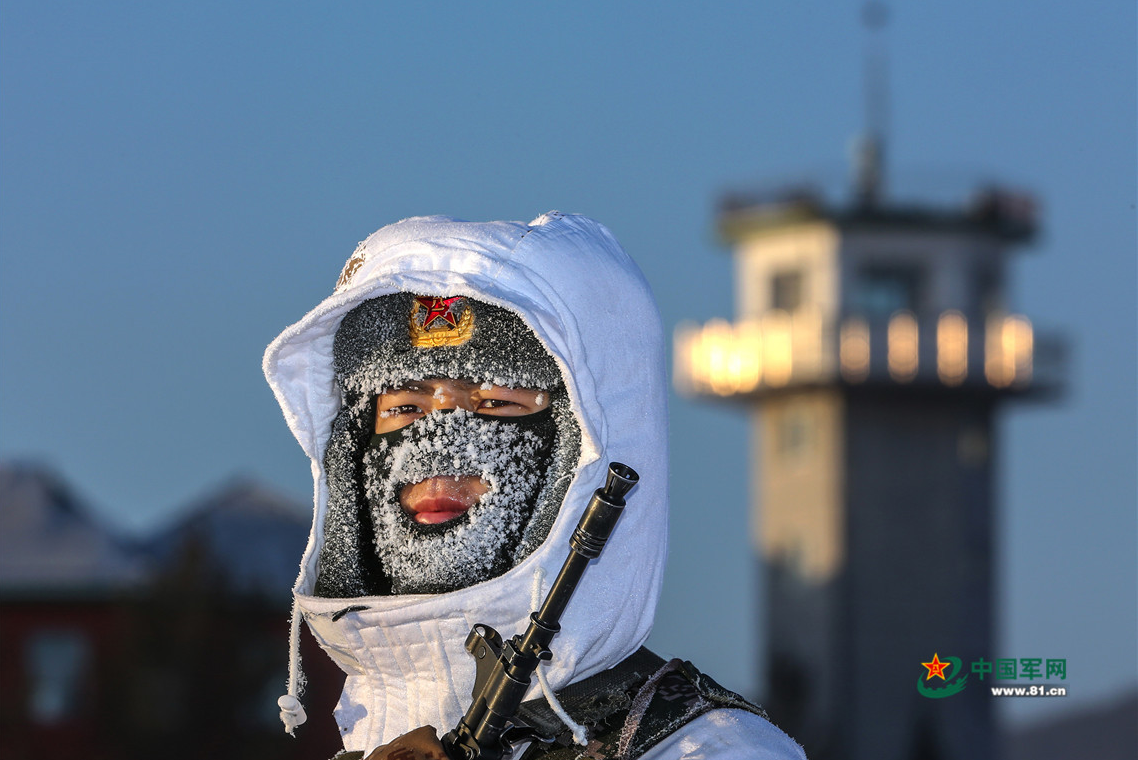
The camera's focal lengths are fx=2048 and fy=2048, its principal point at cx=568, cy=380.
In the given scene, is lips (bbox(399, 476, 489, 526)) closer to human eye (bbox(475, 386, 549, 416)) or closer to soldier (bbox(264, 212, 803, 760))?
soldier (bbox(264, 212, 803, 760))

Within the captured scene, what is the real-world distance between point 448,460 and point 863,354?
48.6m

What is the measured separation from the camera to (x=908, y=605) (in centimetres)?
5003

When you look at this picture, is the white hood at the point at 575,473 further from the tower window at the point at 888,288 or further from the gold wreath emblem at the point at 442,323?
the tower window at the point at 888,288

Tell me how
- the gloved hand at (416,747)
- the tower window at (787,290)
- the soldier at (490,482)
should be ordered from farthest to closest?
the tower window at (787,290) → the soldier at (490,482) → the gloved hand at (416,747)

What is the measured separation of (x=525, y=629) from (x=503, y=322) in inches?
31.4

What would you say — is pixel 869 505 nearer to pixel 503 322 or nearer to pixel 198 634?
pixel 198 634

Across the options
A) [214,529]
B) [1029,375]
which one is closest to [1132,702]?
[1029,375]

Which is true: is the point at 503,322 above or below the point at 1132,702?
above

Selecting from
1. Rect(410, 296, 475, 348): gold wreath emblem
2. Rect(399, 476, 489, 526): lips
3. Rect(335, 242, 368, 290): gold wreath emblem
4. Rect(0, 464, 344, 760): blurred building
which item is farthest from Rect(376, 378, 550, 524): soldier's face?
Rect(0, 464, 344, 760): blurred building

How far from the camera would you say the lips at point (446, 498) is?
519 centimetres

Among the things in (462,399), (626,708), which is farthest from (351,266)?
(626,708)

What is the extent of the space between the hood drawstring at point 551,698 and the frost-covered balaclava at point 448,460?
0.11 metres

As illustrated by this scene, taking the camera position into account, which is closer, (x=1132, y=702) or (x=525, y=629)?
(x=525, y=629)

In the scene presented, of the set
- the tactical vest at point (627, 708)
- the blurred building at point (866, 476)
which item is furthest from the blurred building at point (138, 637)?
the tactical vest at point (627, 708)
